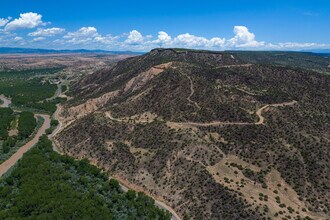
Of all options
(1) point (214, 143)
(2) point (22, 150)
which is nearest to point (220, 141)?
(1) point (214, 143)

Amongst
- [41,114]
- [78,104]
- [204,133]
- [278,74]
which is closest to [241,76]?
[278,74]

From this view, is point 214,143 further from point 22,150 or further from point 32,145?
point 22,150

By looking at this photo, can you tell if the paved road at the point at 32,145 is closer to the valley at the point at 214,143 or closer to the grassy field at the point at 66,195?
the valley at the point at 214,143

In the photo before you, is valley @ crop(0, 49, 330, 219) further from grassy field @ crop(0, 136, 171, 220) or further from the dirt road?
grassy field @ crop(0, 136, 171, 220)

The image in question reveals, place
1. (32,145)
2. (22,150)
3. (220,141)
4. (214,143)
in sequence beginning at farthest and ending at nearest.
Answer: (32,145), (22,150), (220,141), (214,143)

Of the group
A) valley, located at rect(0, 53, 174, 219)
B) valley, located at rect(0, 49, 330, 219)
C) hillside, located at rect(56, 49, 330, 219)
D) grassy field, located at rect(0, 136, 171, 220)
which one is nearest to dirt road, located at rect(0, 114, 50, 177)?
valley, located at rect(0, 53, 174, 219)

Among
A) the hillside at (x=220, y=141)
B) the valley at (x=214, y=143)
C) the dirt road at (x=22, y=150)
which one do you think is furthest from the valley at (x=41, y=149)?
the hillside at (x=220, y=141)

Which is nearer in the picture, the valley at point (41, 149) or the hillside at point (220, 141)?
the valley at point (41, 149)

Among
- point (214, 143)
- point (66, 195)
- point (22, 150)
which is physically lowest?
point (22, 150)
